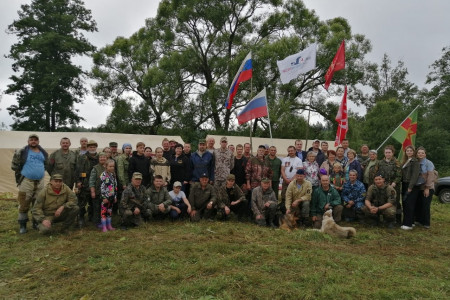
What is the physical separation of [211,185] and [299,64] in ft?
14.4

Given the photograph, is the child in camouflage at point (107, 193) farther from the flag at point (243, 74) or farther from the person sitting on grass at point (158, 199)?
the flag at point (243, 74)

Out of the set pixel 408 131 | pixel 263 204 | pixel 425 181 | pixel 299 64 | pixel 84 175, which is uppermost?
pixel 299 64

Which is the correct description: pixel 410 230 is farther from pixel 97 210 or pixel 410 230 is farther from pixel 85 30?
pixel 85 30

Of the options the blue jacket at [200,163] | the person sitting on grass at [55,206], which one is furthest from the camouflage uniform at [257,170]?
the person sitting on grass at [55,206]

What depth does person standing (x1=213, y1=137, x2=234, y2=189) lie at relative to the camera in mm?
7039

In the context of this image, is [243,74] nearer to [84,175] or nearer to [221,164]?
[221,164]

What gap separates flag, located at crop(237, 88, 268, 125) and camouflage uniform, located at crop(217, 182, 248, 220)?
7.30ft

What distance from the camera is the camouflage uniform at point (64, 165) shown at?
616 centimetres

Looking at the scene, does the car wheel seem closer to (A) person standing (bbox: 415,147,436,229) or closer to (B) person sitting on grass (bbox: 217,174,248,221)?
(A) person standing (bbox: 415,147,436,229)

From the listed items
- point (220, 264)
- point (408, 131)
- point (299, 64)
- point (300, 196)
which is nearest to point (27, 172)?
point (220, 264)

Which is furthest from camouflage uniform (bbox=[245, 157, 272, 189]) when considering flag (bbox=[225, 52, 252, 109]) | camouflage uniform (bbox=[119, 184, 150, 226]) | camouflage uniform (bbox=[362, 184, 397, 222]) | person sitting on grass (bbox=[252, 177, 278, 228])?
flag (bbox=[225, 52, 252, 109])

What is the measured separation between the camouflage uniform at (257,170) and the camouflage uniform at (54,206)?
3445 mm

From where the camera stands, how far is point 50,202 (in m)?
5.74

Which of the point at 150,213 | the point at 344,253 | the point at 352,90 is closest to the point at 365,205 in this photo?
the point at 344,253
